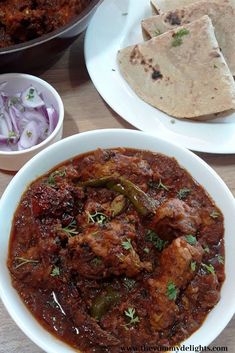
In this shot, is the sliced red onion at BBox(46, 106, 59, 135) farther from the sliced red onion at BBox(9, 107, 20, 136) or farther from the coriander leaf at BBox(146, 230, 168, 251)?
the coriander leaf at BBox(146, 230, 168, 251)

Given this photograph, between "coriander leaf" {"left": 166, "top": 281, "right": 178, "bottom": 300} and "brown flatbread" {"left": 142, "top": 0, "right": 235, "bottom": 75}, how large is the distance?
1.43 m

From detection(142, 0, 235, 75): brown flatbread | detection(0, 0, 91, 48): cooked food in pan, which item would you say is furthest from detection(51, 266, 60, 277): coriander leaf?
detection(142, 0, 235, 75): brown flatbread

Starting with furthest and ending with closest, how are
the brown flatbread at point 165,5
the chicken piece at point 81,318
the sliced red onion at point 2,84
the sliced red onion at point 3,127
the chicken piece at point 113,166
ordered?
the brown flatbread at point 165,5 → the sliced red onion at point 2,84 → the sliced red onion at point 3,127 → the chicken piece at point 113,166 → the chicken piece at point 81,318

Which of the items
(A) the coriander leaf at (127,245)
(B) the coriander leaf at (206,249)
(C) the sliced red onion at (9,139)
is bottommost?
(B) the coriander leaf at (206,249)

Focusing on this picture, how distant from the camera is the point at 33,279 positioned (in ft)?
5.24

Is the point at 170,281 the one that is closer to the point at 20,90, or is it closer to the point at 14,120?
the point at 14,120

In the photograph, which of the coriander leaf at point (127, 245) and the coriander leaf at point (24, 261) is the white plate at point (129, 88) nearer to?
the coriander leaf at point (127, 245)

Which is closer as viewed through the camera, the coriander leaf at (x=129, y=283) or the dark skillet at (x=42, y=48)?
the coriander leaf at (x=129, y=283)

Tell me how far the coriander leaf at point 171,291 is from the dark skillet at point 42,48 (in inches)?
46.9

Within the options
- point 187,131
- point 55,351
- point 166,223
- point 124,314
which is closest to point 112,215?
point 166,223

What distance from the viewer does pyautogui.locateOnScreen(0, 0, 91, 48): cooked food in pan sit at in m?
2.30

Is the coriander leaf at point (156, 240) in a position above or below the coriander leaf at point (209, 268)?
above

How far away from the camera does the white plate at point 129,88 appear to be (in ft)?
7.30

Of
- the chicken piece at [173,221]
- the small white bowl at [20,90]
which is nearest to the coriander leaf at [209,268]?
the chicken piece at [173,221]
